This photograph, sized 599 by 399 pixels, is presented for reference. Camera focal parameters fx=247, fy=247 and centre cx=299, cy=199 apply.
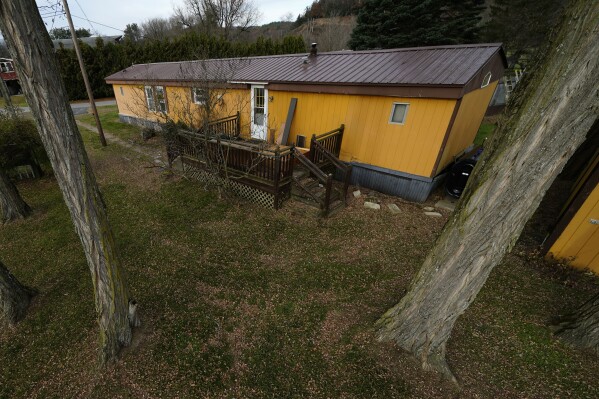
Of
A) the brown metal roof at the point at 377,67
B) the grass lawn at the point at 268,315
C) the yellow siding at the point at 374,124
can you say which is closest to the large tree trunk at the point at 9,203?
the grass lawn at the point at 268,315

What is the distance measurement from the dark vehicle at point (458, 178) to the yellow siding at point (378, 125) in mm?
1287

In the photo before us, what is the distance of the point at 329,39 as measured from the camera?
122ft

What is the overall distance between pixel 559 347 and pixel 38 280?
352 inches

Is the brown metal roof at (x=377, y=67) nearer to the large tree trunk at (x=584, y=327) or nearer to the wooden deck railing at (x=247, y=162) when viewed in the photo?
the wooden deck railing at (x=247, y=162)

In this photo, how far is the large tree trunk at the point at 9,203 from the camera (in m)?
6.34

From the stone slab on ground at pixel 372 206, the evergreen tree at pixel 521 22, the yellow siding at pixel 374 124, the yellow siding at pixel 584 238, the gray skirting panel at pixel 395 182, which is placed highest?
the evergreen tree at pixel 521 22

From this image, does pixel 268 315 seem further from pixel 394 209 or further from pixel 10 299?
pixel 394 209

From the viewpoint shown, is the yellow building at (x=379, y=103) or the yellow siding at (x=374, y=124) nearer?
the yellow building at (x=379, y=103)

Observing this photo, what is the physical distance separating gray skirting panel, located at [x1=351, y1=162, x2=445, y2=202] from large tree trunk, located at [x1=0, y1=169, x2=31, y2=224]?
32.3 feet

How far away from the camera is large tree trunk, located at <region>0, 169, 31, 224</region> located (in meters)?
6.34

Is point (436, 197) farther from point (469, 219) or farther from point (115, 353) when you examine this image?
point (115, 353)

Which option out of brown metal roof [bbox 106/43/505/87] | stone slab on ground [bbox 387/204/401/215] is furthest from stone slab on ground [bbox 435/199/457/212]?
brown metal roof [bbox 106/43/505/87]

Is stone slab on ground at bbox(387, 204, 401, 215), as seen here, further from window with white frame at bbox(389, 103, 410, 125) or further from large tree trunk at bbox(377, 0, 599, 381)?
large tree trunk at bbox(377, 0, 599, 381)

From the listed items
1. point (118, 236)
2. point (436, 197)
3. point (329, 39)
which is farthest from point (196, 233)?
point (329, 39)
